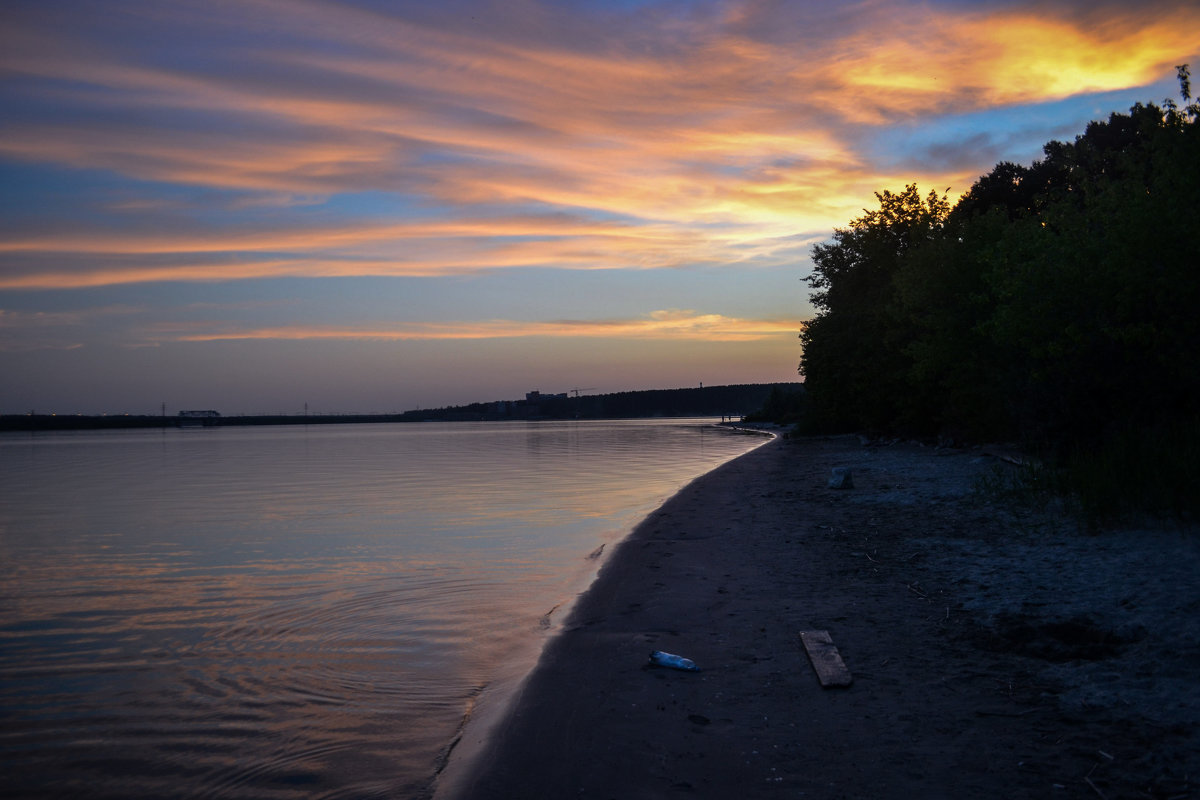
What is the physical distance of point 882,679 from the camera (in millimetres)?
6598

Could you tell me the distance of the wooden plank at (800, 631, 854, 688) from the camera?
6477 mm

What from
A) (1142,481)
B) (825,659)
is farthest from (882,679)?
(1142,481)

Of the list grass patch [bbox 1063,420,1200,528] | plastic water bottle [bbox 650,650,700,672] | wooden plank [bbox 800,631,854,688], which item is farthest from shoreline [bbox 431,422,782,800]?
grass patch [bbox 1063,420,1200,528]

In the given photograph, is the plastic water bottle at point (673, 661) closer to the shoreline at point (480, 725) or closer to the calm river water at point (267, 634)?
the shoreline at point (480, 725)

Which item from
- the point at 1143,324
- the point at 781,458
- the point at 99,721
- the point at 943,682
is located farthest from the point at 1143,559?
the point at 781,458

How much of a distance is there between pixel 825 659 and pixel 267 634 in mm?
6603

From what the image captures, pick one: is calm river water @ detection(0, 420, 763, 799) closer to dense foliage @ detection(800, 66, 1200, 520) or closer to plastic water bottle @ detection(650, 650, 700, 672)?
plastic water bottle @ detection(650, 650, 700, 672)

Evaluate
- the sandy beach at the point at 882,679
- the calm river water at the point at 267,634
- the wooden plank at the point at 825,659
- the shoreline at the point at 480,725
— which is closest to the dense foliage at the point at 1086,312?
the sandy beach at the point at 882,679

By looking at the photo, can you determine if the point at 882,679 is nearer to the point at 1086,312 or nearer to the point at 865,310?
the point at 1086,312

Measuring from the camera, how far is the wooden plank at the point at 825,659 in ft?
21.2

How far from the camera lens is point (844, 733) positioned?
553 cm

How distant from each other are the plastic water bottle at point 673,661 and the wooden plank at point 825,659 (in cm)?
107

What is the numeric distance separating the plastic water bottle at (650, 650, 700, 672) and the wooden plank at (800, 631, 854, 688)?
107 cm

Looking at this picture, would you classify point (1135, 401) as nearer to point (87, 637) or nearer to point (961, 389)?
point (961, 389)
